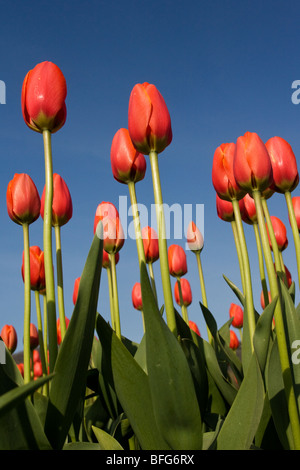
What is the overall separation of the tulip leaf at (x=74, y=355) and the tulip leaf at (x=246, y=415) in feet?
1.04

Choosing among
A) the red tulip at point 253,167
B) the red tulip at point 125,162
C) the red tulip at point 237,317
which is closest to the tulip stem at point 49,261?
the red tulip at point 125,162

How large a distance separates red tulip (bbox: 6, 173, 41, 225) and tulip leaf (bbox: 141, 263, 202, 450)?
2.55 feet

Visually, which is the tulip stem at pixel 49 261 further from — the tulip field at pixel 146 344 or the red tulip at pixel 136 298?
the red tulip at pixel 136 298

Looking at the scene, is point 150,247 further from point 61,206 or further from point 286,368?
point 286,368

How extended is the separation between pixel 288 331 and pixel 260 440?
30 cm

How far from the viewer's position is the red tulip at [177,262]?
273 centimetres

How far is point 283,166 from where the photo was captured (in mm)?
1574

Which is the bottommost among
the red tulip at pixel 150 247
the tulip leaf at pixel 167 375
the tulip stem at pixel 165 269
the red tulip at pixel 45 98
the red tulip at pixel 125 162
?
the tulip leaf at pixel 167 375

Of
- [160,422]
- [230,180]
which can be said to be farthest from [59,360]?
[230,180]

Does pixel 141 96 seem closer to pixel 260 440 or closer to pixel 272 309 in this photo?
pixel 272 309

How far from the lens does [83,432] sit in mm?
1428

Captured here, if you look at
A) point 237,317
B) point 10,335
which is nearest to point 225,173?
point 10,335

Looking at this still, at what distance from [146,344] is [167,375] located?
0.07 metres

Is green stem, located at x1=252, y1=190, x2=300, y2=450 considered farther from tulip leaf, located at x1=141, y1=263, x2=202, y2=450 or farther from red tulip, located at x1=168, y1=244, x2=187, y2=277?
red tulip, located at x1=168, y1=244, x2=187, y2=277
